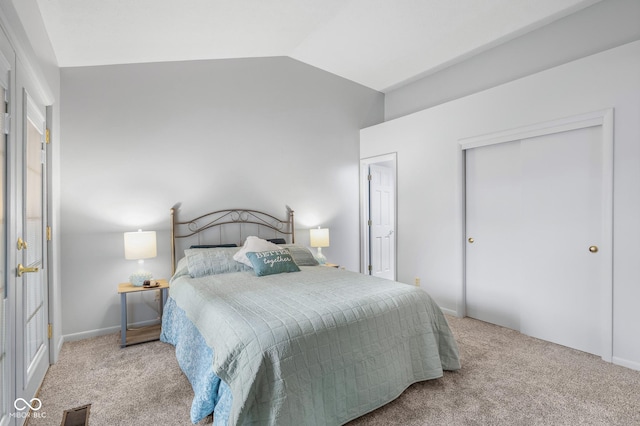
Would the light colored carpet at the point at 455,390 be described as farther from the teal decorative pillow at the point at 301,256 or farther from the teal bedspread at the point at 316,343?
the teal decorative pillow at the point at 301,256

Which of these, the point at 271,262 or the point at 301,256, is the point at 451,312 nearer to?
the point at 301,256

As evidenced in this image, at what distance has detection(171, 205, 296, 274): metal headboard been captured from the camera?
3488 mm

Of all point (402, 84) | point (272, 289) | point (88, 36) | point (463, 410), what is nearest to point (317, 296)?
point (272, 289)

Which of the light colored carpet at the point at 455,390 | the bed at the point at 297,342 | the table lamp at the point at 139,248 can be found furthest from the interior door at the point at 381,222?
the table lamp at the point at 139,248

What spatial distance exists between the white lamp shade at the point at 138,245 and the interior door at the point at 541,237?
3.34 metres

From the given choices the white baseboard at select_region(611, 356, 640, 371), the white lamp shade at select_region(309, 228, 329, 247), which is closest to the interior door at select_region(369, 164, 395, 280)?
the white lamp shade at select_region(309, 228, 329, 247)

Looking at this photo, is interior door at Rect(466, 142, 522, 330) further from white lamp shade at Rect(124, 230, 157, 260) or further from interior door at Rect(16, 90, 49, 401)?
interior door at Rect(16, 90, 49, 401)

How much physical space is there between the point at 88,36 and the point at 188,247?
2077mm

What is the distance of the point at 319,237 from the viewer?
4.23m

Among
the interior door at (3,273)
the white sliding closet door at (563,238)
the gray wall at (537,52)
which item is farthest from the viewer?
the gray wall at (537,52)

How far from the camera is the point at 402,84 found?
15.7 feet

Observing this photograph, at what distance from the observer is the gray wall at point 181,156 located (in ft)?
10.1

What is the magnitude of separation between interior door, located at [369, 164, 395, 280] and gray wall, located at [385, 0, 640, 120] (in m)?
1.10

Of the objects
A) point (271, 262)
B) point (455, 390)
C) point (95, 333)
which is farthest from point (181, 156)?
point (455, 390)
